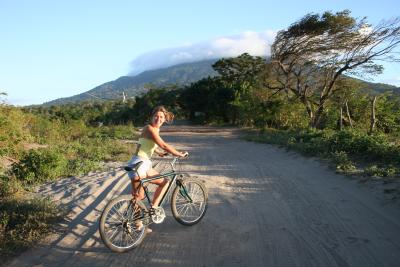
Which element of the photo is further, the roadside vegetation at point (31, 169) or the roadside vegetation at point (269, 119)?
the roadside vegetation at point (269, 119)

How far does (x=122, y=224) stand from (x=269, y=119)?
59.3 feet

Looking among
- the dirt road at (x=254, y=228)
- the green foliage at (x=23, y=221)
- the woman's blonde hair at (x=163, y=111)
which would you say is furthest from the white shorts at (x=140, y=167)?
the green foliage at (x=23, y=221)

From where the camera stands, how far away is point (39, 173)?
31.3 feet

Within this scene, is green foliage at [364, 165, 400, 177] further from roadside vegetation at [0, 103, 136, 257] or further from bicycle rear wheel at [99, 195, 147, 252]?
roadside vegetation at [0, 103, 136, 257]

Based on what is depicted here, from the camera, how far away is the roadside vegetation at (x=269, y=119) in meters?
9.10

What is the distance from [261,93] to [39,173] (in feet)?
57.1

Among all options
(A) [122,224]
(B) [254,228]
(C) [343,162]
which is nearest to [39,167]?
(A) [122,224]

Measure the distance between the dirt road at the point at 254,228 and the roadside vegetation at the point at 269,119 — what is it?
0.60 m

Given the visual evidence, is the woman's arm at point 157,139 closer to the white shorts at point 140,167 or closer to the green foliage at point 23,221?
the white shorts at point 140,167

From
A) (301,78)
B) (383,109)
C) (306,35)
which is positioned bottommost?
(383,109)

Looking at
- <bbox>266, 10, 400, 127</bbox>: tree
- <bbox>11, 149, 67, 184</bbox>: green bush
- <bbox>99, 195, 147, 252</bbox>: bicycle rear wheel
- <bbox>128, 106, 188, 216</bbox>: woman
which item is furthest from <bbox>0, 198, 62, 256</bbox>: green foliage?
<bbox>266, 10, 400, 127</bbox>: tree

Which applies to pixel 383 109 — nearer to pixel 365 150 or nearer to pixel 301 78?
pixel 301 78

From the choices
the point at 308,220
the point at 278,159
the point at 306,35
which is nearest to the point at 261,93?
the point at 306,35

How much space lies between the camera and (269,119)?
23.0 meters
